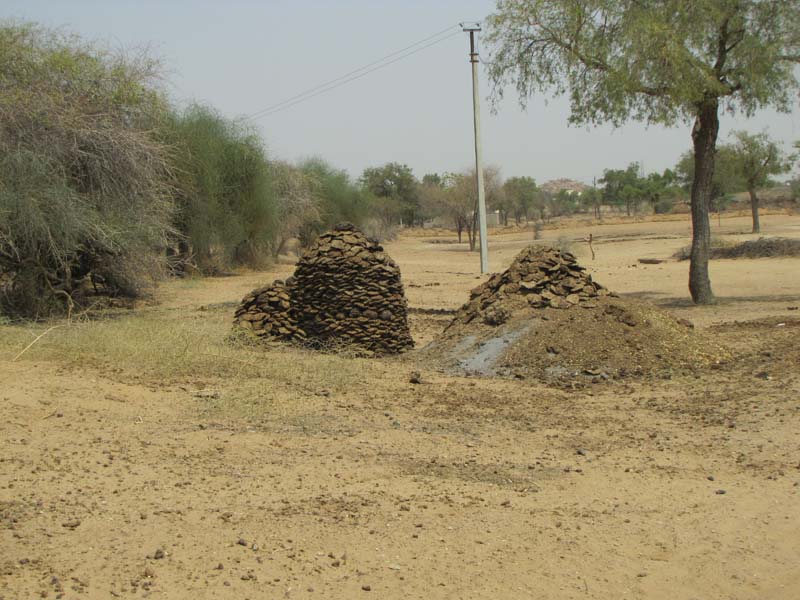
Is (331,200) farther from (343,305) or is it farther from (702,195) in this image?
(343,305)

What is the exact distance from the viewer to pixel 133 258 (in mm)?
16312

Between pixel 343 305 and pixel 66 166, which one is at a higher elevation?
pixel 66 166

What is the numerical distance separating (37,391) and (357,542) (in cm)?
400

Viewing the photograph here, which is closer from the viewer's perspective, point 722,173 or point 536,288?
point 536,288

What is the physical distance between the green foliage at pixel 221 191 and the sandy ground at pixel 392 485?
17066 mm

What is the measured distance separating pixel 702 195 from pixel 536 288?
21.4ft

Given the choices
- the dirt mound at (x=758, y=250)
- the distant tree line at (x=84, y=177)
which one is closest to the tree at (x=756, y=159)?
the dirt mound at (x=758, y=250)

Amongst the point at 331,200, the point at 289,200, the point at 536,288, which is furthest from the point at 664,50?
the point at 331,200

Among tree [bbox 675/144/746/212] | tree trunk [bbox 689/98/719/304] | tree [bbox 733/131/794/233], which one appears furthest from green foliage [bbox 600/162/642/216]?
tree trunk [bbox 689/98/719/304]

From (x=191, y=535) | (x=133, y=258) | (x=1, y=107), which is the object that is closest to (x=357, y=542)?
(x=191, y=535)

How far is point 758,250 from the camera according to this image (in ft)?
88.9

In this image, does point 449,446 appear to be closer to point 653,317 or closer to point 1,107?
point 653,317

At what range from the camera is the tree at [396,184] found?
73375 millimetres

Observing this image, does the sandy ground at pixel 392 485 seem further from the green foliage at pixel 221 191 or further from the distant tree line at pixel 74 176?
the green foliage at pixel 221 191
